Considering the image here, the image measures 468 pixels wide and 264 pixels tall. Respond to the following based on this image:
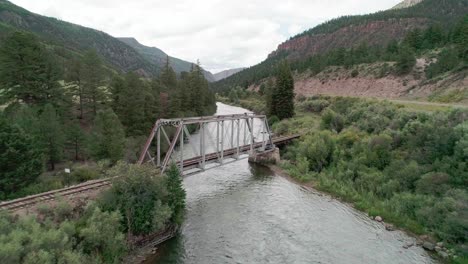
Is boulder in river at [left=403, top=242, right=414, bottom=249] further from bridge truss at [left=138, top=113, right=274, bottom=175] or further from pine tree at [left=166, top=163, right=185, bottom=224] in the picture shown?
bridge truss at [left=138, top=113, right=274, bottom=175]

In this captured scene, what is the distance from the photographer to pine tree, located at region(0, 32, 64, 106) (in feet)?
114

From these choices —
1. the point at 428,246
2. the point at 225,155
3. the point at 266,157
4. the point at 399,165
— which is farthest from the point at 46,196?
the point at 399,165

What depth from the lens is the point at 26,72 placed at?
3566 centimetres

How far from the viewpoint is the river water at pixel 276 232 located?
69.7ft

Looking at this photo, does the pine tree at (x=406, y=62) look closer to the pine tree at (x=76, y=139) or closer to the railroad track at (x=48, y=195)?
the pine tree at (x=76, y=139)

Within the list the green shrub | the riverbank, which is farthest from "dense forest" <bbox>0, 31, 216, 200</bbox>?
the green shrub

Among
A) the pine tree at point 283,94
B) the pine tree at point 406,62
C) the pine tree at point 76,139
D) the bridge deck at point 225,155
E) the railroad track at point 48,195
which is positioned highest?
the pine tree at point 406,62

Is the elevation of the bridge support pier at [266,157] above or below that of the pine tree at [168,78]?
below

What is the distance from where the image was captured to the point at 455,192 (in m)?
24.1

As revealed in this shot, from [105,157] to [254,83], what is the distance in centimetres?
13153

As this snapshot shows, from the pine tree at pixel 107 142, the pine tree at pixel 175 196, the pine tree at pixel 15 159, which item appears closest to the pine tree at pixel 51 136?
the pine tree at pixel 107 142

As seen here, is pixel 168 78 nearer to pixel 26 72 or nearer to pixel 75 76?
pixel 75 76

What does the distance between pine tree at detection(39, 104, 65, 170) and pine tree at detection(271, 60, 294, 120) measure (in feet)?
142

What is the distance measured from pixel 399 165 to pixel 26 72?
41220 mm
